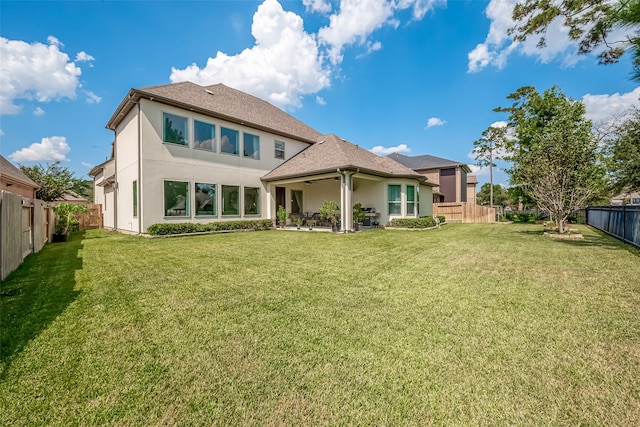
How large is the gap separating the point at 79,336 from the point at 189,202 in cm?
1011

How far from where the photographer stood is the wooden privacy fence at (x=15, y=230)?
4.67 m

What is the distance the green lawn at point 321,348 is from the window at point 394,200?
10.2m

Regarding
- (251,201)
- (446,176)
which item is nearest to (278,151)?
(251,201)

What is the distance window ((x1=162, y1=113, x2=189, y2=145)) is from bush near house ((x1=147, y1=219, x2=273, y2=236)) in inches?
149

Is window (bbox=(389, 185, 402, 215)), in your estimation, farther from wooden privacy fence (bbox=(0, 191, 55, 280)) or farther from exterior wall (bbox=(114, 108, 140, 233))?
wooden privacy fence (bbox=(0, 191, 55, 280))

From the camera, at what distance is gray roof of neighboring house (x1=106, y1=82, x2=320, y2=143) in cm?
1128

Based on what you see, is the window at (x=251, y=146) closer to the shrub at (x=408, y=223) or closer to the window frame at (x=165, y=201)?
the window frame at (x=165, y=201)

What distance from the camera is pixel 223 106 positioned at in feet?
45.1

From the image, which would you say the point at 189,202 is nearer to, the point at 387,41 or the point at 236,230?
the point at 236,230

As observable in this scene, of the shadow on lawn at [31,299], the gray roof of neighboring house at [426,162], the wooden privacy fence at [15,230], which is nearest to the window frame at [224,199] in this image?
the wooden privacy fence at [15,230]

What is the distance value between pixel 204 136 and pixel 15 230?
27.1 feet

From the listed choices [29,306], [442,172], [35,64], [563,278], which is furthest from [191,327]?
[442,172]

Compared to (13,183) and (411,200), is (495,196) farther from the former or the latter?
(13,183)

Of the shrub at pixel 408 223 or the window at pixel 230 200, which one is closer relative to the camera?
the window at pixel 230 200
